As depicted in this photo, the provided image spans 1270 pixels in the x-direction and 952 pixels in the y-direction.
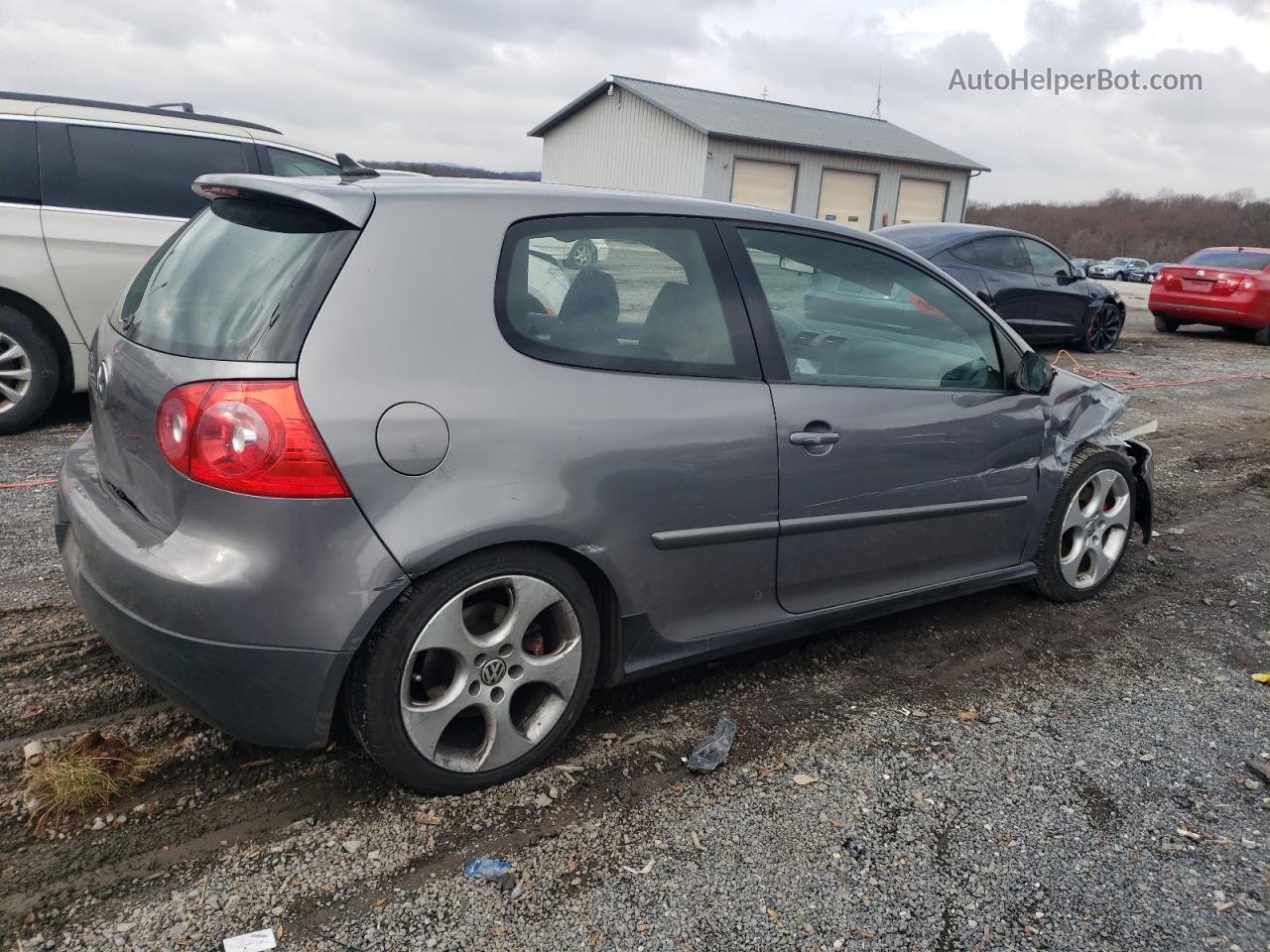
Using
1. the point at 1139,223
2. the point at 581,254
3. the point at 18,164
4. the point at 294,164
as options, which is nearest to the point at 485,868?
the point at 581,254

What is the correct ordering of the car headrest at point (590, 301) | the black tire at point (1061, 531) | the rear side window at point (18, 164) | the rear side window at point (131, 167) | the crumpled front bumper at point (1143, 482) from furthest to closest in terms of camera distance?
the rear side window at point (131, 167) < the rear side window at point (18, 164) < the crumpled front bumper at point (1143, 482) < the black tire at point (1061, 531) < the car headrest at point (590, 301)

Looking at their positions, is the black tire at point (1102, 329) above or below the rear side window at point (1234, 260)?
below

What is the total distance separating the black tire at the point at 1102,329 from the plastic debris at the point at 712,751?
1160 cm

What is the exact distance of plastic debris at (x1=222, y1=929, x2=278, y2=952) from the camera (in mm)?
2107

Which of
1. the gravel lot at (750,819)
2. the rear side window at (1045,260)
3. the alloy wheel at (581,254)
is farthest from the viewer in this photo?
the rear side window at (1045,260)

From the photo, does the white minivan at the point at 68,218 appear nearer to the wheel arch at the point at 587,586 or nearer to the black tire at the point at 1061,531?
the wheel arch at the point at 587,586

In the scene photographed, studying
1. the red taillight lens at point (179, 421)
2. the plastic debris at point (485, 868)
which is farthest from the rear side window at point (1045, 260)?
the red taillight lens at point (179, 421)

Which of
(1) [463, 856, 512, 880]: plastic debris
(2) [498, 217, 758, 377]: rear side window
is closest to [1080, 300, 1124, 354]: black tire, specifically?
(2) [498, 217, 758, 377]: rear side window

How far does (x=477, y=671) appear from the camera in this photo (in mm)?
2596

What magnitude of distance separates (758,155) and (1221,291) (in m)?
14.4

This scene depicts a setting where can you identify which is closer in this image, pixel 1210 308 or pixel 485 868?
pixel 485 868

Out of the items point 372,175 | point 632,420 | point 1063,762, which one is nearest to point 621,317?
point 632,420

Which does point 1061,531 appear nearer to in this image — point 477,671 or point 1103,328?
point 477,671

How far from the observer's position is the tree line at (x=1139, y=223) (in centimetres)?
7375
